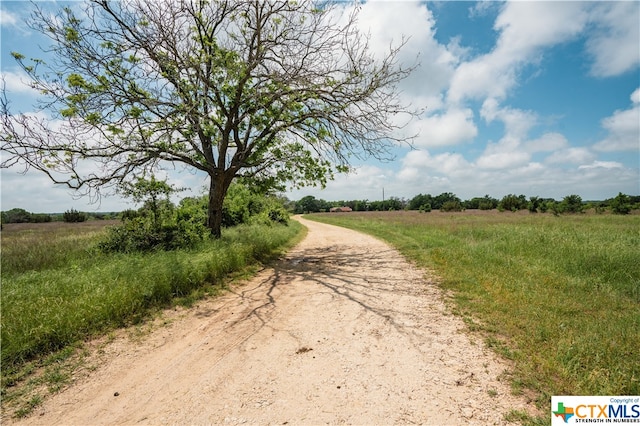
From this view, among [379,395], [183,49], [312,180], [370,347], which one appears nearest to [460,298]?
[370,347]

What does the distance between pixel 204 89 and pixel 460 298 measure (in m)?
9.57

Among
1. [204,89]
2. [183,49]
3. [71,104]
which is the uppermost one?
[183,49]

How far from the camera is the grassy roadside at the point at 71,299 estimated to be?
3787mm

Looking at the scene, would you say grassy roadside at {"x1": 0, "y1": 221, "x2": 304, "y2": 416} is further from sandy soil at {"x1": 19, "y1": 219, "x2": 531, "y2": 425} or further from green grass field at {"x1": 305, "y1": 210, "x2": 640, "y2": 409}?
green grass field at {"x1": 305, "y1": 210, "x2": 640, "y2": 409}

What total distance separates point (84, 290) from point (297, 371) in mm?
4180

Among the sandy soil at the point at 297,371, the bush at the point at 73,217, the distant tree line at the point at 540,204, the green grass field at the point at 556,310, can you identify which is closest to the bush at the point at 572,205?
the distant tree line at the point at 540,204

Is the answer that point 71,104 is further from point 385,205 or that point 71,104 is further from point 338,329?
point 385,205

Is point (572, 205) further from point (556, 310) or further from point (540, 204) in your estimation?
point (556, 310)

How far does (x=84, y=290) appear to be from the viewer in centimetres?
521

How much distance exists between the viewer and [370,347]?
14.0ft

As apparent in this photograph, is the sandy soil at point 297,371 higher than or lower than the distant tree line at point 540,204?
lower

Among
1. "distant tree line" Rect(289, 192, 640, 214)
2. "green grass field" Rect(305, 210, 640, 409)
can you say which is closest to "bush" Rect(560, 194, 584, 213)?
→ "distant tree line" Rect(289, 192, 640, 214)

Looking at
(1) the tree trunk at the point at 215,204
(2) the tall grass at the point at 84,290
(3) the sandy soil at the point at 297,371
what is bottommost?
(3) the sandy soil at the point at 297,371

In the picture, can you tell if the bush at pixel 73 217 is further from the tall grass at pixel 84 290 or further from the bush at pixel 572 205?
the bush at pixel 572 205
